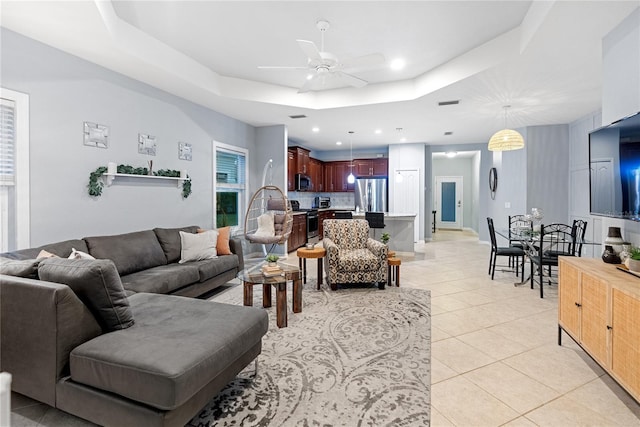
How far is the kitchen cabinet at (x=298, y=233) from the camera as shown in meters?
6.93

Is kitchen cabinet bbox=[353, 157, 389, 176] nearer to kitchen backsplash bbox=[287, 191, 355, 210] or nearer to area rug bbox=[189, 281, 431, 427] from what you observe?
kitchen backsplash bbox=[287, 191, 355, 210]

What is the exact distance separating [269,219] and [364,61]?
131 inches

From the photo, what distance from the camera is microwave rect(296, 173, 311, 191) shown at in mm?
7780

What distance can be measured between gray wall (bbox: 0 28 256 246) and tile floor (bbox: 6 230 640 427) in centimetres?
194

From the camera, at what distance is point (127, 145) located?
3.84m

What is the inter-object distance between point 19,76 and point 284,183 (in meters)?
4.13

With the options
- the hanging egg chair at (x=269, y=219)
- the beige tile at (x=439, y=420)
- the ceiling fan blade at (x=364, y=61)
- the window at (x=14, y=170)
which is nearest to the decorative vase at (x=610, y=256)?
the beige tile at (x=439, y=420)

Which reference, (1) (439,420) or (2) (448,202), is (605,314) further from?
(2) (448,202)

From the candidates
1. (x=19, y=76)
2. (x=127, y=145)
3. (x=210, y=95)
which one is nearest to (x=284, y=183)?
(x=210, y=95)

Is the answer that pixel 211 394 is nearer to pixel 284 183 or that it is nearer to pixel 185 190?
pixel 185 190

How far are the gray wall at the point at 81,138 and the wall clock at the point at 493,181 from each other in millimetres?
7072

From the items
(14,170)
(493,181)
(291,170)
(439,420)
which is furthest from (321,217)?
(439,420)

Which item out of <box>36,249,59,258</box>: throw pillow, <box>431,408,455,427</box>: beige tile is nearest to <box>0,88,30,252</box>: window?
<box>36,249,59,258</box>: throw pillow

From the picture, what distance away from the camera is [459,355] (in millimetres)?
2520
